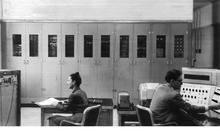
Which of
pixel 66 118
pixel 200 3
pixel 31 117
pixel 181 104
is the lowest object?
pixel 31 117

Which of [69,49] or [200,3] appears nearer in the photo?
[69,49]

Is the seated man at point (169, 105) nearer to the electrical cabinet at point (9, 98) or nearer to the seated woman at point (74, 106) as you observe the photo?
the seated woman at point (74, 106)

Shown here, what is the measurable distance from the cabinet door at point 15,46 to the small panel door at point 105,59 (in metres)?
1.71

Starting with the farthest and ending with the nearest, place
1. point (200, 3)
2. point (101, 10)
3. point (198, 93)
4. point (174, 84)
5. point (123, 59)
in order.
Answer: point (200, 3)
point (101, 10)
point (123, 59)
point (198, 93)
point (174, 84)

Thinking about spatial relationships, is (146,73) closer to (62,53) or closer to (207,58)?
(62,53)

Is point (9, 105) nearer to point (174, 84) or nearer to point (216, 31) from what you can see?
point (174, 84)

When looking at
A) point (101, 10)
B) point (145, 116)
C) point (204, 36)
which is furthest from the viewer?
point (204, 36)

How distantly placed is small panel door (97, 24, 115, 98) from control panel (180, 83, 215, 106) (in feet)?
11.6

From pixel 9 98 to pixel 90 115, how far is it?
1585mm

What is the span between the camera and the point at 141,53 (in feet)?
23.7

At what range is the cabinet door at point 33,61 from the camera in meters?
7.25

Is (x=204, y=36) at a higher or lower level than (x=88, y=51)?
higher

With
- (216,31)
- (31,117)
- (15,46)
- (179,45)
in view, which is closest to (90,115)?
(31,117)

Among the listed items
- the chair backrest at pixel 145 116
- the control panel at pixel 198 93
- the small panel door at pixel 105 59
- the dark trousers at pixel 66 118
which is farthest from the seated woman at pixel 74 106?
the small panel door at pixel 105 59
